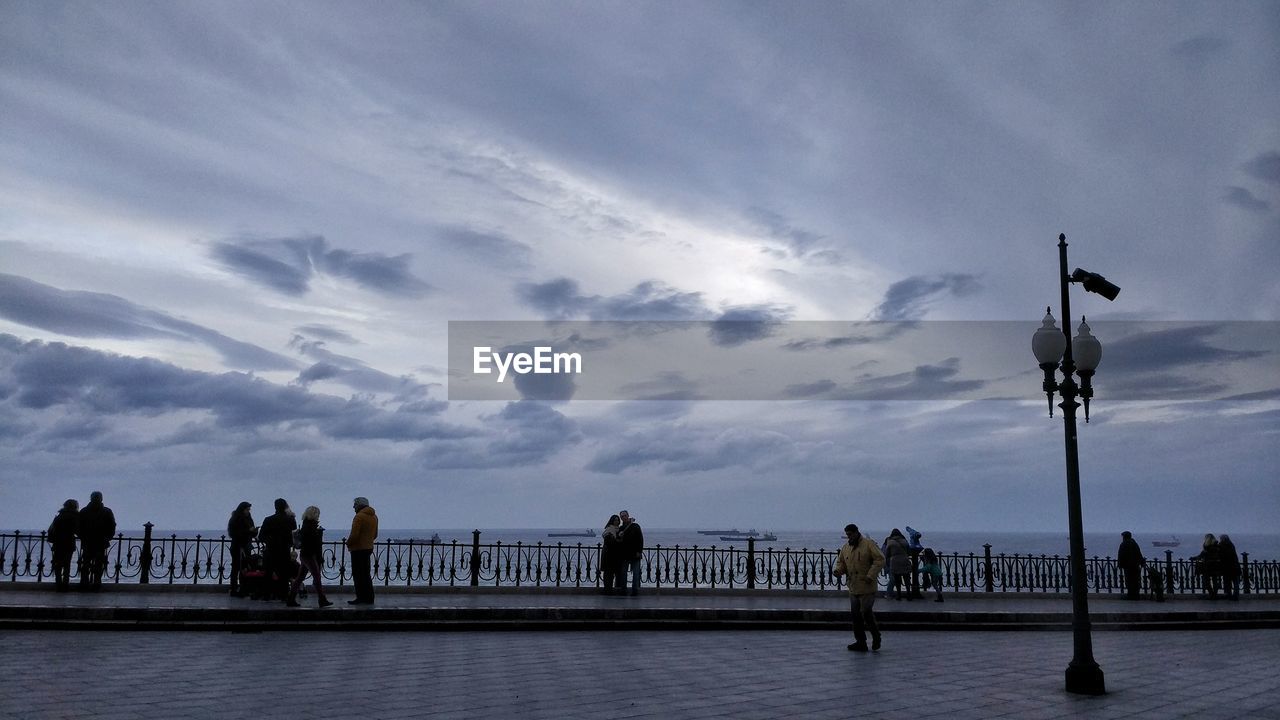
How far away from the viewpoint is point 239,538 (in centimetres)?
1922

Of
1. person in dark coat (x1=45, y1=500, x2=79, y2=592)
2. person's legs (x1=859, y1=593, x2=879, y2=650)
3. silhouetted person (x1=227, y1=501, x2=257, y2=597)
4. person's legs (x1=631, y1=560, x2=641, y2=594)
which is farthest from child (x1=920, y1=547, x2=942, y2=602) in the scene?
person in dark coat (x1=45, y1=500, x2=79, y2=592)

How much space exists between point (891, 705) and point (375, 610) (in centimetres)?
971

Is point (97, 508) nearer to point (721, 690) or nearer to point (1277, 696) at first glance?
point (721, 690)

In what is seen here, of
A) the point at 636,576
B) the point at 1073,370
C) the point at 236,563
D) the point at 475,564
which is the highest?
the point at 1073,370

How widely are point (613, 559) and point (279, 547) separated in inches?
291

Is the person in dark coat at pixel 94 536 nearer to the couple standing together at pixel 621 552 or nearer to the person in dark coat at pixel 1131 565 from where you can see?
the couple standing together at pixel 621 552

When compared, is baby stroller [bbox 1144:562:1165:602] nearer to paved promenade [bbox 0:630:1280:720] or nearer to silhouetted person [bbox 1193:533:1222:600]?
silhouetted person [bbox 1193:533:1222:600]

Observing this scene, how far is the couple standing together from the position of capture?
2172 cm

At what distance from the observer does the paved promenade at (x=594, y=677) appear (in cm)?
901

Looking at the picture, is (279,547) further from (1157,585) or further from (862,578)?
(1157,585)

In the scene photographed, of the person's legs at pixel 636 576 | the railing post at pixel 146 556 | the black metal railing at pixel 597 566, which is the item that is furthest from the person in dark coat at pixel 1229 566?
the railing post at pixel 146 556

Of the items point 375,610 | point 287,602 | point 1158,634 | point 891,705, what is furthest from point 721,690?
point 1158,634

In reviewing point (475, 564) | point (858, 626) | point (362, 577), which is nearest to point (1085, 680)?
point (858, 626)

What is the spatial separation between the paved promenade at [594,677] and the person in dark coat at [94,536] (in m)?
5.49
